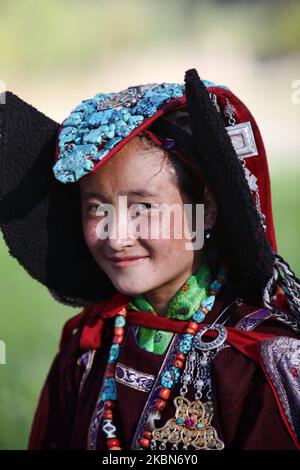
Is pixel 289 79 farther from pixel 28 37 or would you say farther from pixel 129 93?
pixel 129 93

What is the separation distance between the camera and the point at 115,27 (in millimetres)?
3711

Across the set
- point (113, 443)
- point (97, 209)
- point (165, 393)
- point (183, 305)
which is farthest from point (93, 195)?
point (113, 443)

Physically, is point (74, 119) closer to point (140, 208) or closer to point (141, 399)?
point (140, 208)

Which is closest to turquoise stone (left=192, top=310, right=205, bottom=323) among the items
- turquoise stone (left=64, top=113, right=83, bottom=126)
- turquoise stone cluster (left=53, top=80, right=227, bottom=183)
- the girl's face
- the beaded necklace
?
the beaded necklace

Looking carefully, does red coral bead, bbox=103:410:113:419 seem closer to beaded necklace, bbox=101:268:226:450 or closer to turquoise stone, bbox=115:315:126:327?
beaded necklace, bbox=101:268:226:450

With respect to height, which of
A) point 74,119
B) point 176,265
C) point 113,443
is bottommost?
point 113,443

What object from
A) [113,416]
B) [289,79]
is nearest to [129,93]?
[113,416]

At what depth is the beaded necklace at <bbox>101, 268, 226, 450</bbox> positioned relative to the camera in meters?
1.56

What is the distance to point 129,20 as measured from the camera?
3.70 metres

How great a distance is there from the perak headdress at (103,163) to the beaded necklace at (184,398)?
0.16 metres

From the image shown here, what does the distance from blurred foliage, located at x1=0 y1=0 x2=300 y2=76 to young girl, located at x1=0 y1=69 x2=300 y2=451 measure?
1.94 metres

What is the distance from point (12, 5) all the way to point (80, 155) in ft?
7.87

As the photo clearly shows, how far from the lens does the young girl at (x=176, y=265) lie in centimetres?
153

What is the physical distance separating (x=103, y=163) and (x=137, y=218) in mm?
156
